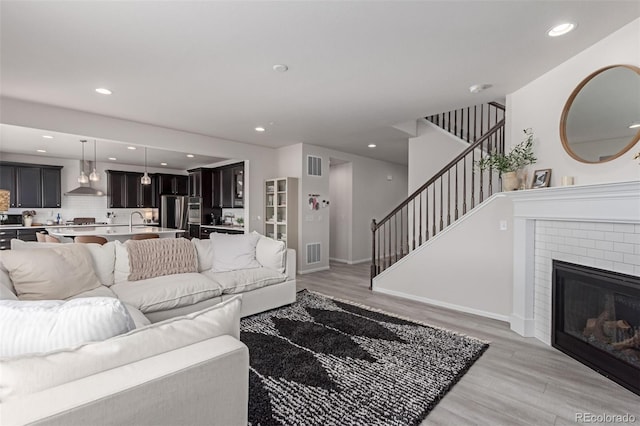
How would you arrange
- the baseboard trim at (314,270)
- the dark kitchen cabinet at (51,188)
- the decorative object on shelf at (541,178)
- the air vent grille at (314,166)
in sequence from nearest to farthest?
the decorative object on shelf at (541,178), the baseboard trim at (314,270), the air vent grille at (314,166), the dark kitchen cabinet at (51,188)

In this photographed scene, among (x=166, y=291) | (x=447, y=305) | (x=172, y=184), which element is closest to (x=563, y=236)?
(x=447, y=305)

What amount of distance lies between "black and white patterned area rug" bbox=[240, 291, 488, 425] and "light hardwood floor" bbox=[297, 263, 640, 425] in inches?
3.8

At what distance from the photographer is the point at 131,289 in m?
2.72

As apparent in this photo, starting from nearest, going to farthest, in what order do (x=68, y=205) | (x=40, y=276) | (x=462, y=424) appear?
(x=462, y=424)
(x=40, y=276)
(x=68, y=205)

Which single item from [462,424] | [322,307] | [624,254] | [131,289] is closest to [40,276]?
[131,289]

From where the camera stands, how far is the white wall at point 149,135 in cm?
349

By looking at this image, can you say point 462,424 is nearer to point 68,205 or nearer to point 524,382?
point 524,382

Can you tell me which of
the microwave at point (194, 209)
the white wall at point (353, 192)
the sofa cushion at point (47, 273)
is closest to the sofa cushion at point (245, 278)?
the sofa cushion at point (47, 273)

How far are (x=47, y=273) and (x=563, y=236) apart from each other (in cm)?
445

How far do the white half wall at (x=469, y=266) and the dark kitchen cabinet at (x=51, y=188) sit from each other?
7686 millimetres

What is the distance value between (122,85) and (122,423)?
3.28 m

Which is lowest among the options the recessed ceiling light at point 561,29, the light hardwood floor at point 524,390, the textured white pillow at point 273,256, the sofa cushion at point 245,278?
the light hardwood floor at point 524,390

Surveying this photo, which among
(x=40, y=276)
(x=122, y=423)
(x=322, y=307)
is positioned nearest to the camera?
(x=122, y=423)

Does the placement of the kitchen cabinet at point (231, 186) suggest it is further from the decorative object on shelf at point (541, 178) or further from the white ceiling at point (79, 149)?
the decorative object on shelf at point (541, 178)
